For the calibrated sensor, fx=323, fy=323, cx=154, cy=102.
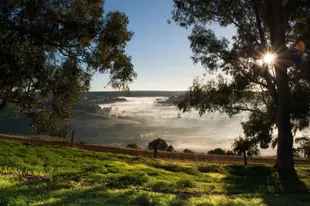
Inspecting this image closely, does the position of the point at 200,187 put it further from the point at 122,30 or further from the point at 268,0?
the point at 268,0

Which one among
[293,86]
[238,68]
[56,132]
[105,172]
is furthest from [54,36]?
[293,86]

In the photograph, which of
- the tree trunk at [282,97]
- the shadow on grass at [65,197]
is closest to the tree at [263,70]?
the tree trunk at [282,97]

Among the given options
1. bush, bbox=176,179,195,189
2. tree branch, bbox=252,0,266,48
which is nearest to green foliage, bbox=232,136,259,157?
tree branch, bbox=252,0,266,48

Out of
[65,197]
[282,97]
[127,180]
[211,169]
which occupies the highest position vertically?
A: [282,97]

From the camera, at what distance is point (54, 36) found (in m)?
19.1

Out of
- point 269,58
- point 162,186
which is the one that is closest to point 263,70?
point 269,58

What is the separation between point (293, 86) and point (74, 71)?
57.9 feet

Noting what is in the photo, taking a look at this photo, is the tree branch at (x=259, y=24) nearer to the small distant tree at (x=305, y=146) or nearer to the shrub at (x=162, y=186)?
the small distant tree at (x=305, y=146)

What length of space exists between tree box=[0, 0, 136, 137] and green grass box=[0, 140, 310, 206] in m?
3.59

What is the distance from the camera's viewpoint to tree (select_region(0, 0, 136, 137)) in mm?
16939

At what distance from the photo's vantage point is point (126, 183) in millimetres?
16094

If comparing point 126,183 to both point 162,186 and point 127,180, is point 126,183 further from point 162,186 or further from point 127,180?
point 162,186

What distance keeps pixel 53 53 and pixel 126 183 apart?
10147mm

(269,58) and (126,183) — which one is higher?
(269,58)
